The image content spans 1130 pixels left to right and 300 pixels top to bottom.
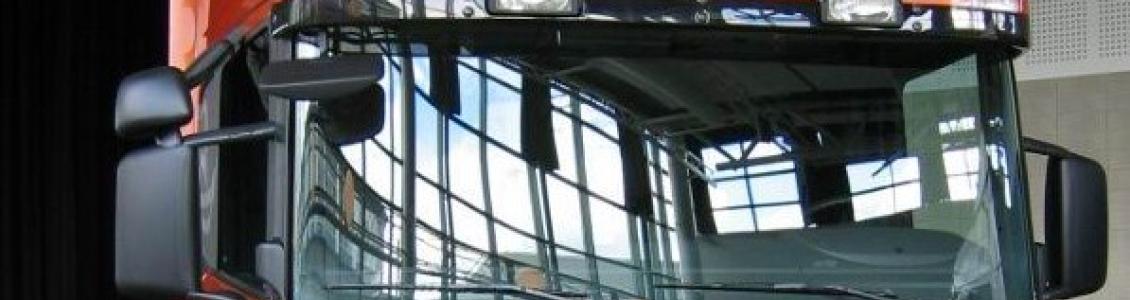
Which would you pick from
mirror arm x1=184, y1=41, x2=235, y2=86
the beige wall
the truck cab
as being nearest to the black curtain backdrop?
the beige wall

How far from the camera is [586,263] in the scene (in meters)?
2.54

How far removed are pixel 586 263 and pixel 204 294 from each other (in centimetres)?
66

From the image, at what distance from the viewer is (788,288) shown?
256cm

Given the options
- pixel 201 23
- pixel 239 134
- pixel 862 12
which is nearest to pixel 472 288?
pixel 239 134

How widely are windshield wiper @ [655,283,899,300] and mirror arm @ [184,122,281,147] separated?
78 cm

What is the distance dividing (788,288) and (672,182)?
0.92 feet

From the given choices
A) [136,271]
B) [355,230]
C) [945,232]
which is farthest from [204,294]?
[945,232]

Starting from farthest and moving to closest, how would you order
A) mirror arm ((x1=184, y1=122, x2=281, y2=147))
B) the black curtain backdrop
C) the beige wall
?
1. the black curtain backdrop
2. the beige wall
3. mirror arm ((x1=184, y1=122, x2=281, y2=147))

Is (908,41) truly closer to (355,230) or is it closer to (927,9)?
(927,9)

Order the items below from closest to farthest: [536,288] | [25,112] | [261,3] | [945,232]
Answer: [536,288] → [945,232] → [261,3] → [25,112]

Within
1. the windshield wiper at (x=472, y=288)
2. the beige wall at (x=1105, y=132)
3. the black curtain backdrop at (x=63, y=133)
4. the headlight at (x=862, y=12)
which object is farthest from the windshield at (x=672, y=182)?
the black curtain backdrop at (x=63, y=133)

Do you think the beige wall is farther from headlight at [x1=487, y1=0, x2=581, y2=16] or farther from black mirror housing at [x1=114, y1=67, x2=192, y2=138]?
black mirror housing at [x1=114, y1=67, x2=192, y2=138]

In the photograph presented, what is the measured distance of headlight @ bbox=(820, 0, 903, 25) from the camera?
8.77ft

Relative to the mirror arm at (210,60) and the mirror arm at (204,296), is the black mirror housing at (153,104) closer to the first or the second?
the mirror arm at (204,296)
